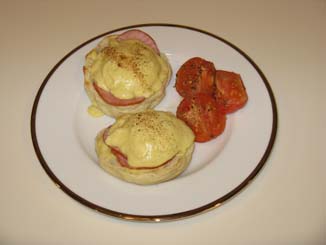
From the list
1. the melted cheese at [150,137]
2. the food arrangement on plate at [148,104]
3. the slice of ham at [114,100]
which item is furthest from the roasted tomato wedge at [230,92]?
the slice of ham at [114,100]

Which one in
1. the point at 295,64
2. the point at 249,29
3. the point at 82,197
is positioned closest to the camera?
the point at 82,197

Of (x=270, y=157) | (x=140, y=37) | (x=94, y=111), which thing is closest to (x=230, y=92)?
(x=270, y=157)

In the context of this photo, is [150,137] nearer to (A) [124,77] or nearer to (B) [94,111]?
(A) [124,77]

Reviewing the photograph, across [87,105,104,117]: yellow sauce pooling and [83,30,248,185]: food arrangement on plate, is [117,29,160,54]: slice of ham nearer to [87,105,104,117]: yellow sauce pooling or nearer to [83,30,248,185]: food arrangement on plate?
[83,30,248,185]: food arrangement on plate

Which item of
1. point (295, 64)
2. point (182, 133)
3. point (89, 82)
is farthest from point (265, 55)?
point (89, 82)

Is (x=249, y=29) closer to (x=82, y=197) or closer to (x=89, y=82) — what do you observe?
(x=89, y=82)

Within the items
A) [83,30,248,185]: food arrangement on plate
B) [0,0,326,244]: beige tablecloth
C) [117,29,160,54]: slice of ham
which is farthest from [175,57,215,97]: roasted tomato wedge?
[0,0,326,244]: beige tablecloth
